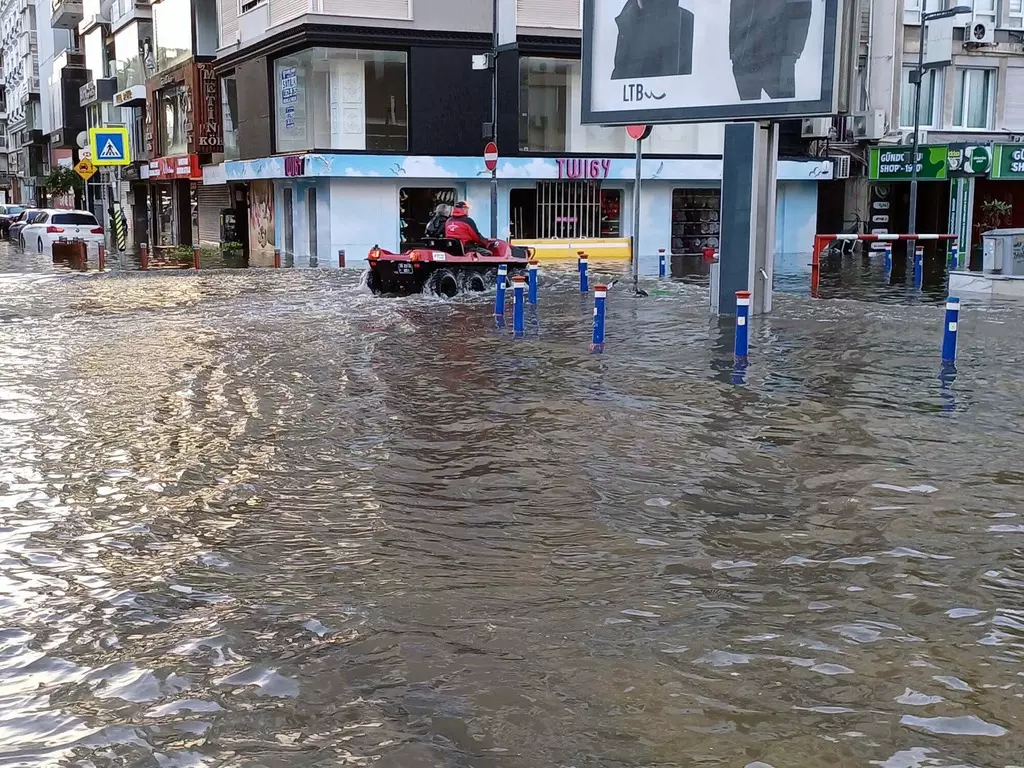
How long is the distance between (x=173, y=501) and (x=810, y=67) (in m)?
11.6

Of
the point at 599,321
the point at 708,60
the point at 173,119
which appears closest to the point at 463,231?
the point at 708,60

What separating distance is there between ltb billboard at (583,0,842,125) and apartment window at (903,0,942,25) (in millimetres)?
22759

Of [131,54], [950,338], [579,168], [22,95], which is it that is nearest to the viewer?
[950,338]

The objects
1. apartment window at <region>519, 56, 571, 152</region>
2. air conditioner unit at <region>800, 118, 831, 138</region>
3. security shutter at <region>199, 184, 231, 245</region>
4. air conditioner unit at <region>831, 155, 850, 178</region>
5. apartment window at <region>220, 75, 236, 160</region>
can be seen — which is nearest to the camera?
apartment window at <region>519, 56, 571, 152</region>

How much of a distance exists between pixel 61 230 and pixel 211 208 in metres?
7.58

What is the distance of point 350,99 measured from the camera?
33250 millimetres

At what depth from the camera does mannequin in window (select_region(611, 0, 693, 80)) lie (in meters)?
17.4

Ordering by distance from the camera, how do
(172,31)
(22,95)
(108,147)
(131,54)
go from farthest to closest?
(22,95), (131,54), (172,31), (108,147)

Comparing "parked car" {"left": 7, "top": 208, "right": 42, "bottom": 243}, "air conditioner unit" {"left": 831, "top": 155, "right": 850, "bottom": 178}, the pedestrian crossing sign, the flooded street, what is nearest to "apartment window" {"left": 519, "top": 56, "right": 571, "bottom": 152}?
"air conditioner unit" {"left": 831, "top": 155, "right": 850, "bottom": 178}

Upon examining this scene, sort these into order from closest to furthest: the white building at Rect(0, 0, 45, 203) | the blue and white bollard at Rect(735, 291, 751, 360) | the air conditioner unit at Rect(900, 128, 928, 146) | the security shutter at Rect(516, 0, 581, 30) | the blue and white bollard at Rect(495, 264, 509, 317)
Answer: the blue and white bollard at Rect(735, 291, 751, 360)
the blue and white bollard at Rect(495, 264, 509, 317)
the security shutter at Rect(516, 0, 581, 30)
the air conditioner unit at Rect(900, 128, 928, 146)
the white building at Rect(0, 0, 45, 203)

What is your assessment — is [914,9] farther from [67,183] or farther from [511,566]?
[67,183]

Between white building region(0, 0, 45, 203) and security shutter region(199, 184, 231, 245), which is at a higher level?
white building region(0, 0, 45, 203)

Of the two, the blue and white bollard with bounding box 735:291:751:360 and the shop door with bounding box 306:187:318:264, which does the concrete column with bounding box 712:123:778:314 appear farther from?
the shop door with bounding box 306:187:318:264

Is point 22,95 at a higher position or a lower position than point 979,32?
higher
